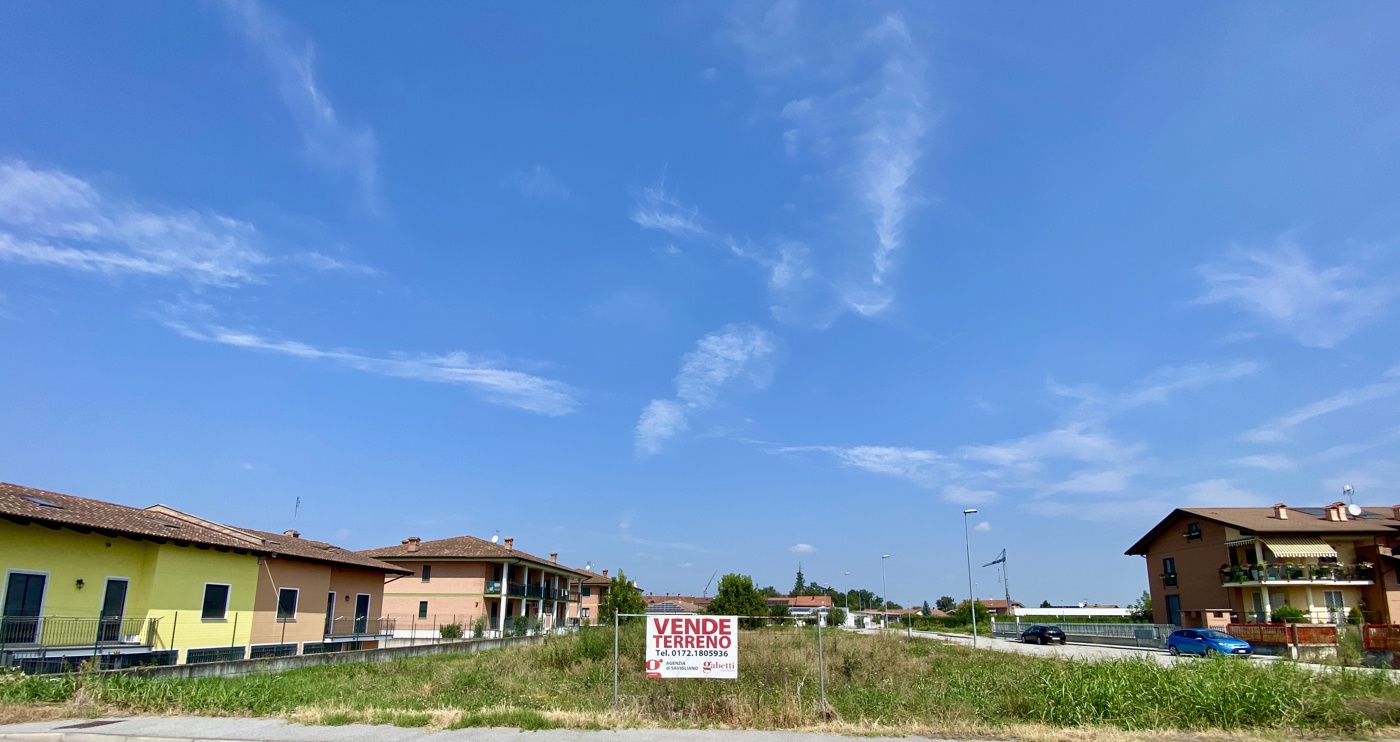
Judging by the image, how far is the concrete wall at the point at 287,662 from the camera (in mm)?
18797

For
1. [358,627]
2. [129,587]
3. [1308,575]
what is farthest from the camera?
[1308,575]

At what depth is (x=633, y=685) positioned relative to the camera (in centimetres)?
1573

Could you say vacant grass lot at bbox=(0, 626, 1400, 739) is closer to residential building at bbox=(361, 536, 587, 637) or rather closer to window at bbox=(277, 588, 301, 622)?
window at bbox=(277, 588, 301, 622)

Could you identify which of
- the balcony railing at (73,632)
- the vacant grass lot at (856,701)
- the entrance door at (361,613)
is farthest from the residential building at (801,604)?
the vacant grass lot at (856,701)

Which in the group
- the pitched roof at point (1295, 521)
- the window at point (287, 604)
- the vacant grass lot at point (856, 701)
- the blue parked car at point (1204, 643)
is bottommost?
the blue parked car at point (1204, 643)

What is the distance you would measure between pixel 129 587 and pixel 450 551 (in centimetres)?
2922

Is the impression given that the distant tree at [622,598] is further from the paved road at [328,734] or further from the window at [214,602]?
the paved road at [328,734]

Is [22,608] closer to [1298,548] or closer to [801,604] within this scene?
[1298,548]

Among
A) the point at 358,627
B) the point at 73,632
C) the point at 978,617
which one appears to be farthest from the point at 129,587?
the point at 978,617

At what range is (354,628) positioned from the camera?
36250 mm

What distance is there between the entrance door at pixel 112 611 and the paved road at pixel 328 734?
1314 centimetres

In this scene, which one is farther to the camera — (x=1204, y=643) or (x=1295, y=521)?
(x=1295, y=521)

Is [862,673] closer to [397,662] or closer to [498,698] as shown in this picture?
[498,698]

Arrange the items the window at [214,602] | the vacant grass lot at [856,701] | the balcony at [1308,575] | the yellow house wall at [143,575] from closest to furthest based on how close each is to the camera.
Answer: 1. the vacant grass lot at [856,701]
2. the yellow house wall at [143,575]
3. the window at [214,602]
4. the balcony at [1308,575]
